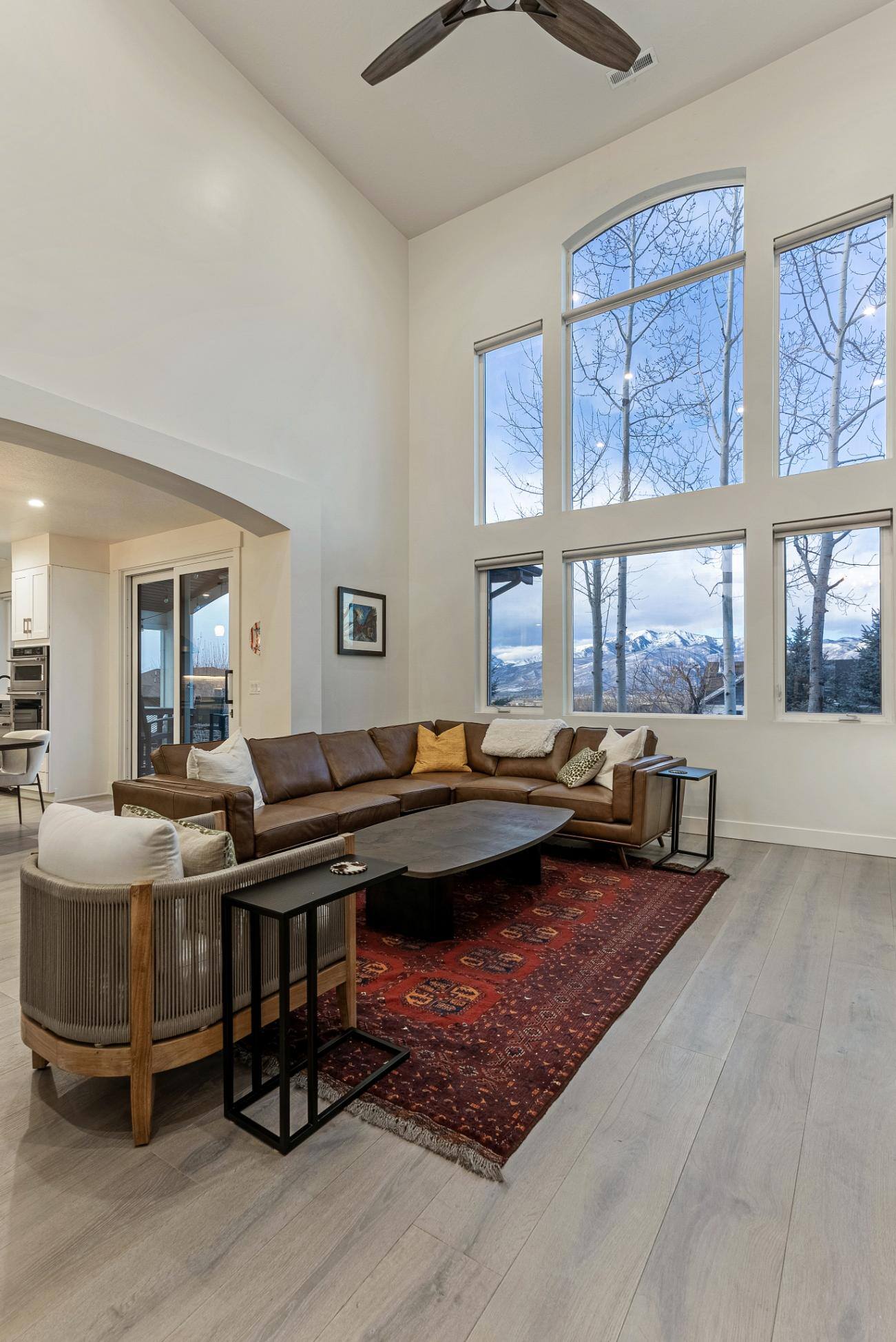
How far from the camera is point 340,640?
224 inches

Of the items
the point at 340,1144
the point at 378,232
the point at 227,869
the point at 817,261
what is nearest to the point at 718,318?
the point at 817,261

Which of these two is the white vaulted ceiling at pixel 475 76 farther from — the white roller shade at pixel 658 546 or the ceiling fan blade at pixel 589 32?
the white roller shade at pixel 658 546

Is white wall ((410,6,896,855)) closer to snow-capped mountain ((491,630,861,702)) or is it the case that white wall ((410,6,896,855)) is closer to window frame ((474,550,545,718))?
window frame ((474,550,545,718))

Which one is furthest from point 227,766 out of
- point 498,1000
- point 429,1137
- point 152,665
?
point 152,665

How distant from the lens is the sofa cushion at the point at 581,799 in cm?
424

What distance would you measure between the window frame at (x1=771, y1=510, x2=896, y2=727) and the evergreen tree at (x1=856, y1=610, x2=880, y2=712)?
0.03 meters

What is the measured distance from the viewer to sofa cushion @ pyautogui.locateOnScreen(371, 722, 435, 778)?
17.8 feet

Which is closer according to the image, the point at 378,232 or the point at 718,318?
the point at 718,318

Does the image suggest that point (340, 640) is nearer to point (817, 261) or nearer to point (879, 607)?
point (879, 607)

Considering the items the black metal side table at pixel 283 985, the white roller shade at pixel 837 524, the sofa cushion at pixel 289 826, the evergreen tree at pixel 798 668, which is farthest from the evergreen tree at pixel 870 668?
the black metal side table at pixel 283 985

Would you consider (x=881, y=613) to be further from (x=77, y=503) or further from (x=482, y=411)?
(x=77, y=503)

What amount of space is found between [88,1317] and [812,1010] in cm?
226

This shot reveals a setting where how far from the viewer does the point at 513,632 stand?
20.2 feet

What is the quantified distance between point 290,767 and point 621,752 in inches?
89.9
